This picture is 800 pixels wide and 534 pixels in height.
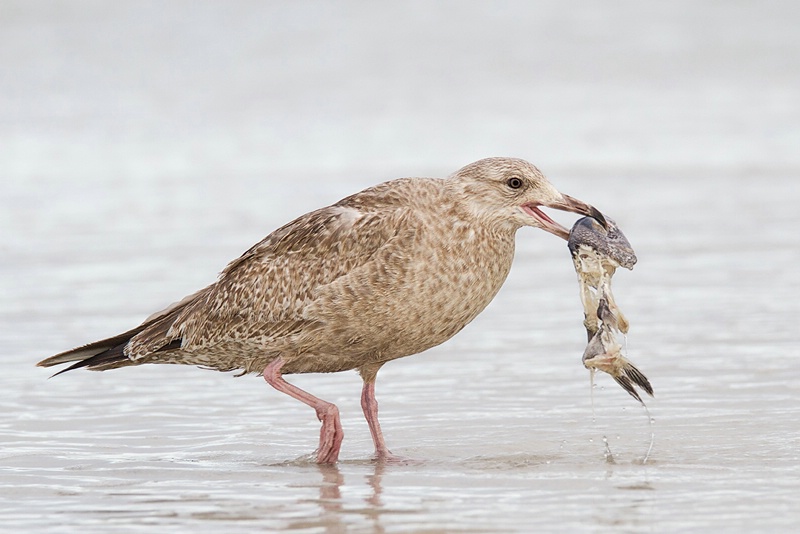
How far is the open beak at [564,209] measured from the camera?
7.62 m

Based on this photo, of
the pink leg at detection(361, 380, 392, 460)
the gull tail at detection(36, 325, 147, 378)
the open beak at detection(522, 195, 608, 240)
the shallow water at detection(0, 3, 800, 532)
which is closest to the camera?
the shallow water at detection(0, 3, 800, 532)

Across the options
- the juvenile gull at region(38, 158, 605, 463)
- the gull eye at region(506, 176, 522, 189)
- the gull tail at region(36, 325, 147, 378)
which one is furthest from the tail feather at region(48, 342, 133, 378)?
the gull eye at region(506, 176, 522, 189)

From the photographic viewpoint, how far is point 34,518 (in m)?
6.39

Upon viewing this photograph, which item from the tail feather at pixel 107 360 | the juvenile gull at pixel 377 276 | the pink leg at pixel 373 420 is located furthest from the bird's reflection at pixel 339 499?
the tail feather at pixel 107 360

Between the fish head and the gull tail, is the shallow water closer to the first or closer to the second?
the gull tail

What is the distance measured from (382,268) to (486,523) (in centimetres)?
198

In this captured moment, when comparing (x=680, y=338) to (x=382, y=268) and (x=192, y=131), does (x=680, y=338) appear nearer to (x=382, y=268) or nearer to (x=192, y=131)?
(x=382, y=268)

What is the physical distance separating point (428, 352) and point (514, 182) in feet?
9.95

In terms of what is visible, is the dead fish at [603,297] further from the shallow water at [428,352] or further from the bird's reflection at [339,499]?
the bird's reflection at [339,499]

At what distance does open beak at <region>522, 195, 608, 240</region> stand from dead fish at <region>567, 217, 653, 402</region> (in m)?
0.04

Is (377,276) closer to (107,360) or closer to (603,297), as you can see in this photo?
(603,297)

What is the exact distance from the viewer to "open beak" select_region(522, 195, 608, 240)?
7.62m

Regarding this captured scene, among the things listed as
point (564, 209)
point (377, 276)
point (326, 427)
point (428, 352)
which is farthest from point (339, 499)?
point (428, 352)

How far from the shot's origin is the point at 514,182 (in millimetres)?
7844
